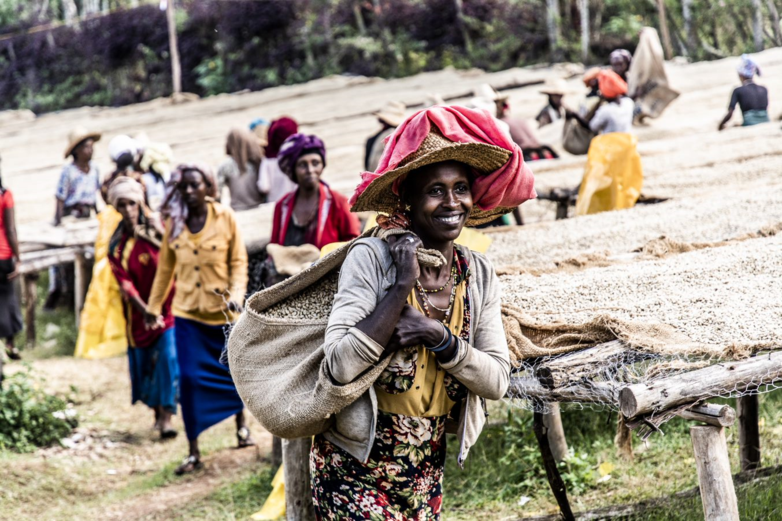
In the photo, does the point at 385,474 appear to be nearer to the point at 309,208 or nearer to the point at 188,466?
the point at 309,208

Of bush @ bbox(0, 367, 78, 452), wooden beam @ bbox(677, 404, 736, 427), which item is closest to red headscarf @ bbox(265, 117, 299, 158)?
bush @ bbox(0, 367, 78, 452)

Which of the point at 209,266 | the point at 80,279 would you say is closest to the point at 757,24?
the point at 80,279

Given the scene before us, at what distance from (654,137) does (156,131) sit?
852cm

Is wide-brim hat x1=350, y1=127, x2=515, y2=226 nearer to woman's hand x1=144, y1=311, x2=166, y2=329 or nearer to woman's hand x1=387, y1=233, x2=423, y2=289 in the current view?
woman's hand x1=387, y1=233, x2=423, y2=289

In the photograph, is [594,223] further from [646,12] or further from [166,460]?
[646,12]

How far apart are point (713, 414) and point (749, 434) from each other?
1872mm

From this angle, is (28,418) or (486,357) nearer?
(486,357)

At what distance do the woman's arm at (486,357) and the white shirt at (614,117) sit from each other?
5304 mm

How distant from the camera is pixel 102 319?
21.0ft

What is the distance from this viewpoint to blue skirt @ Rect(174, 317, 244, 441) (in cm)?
524

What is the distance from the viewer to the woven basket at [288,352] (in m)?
2.49

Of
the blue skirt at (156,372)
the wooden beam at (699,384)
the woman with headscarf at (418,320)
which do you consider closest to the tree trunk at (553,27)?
the blue skirt at (156,372)

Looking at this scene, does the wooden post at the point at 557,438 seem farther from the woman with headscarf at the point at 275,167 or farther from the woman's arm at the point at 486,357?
the woman with headscarf at the point at 275,167

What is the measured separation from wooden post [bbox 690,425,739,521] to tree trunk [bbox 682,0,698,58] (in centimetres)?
1654
